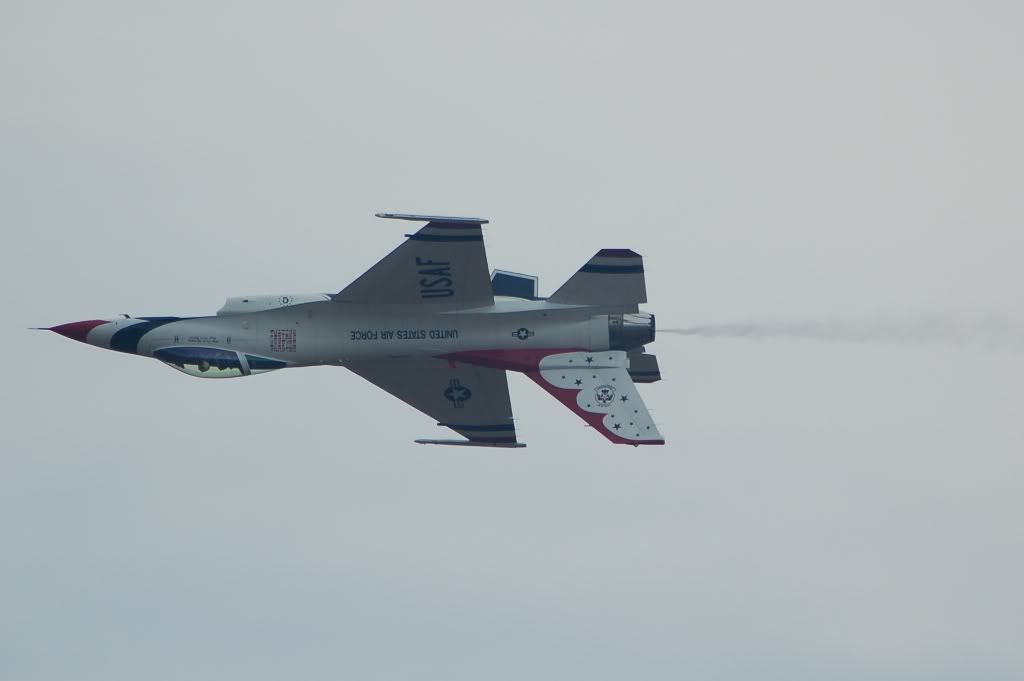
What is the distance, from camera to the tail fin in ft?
174

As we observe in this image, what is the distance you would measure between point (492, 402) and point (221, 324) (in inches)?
273

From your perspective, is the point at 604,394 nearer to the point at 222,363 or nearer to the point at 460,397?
the point at 460,397

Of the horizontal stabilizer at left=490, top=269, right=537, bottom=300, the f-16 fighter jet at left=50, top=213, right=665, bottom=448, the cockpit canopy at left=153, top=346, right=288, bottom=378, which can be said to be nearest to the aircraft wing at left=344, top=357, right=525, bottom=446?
the f-16 fighter jet at left=50, top=213, right=665, bottom=448

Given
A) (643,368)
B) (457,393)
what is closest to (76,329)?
(457,393)

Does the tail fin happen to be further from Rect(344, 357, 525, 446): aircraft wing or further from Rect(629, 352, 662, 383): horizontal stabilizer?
Rect(344, 357, 525, 446): aircraft wing

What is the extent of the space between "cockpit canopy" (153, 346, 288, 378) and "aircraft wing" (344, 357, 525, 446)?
2.57 metres

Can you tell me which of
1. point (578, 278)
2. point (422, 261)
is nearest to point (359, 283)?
point (422, 261)

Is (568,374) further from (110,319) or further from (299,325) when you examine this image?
(110,319)

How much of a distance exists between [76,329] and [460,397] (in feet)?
31.3

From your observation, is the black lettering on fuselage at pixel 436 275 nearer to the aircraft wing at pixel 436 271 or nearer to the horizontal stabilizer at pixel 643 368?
the aircraft wing at pixel 436 271

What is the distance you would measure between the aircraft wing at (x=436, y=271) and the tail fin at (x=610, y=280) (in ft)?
6.99

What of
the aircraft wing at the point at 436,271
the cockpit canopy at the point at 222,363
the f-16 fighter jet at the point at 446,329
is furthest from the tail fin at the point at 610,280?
the cockpit canopy at the point at 222,363

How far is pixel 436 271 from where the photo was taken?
175 feet

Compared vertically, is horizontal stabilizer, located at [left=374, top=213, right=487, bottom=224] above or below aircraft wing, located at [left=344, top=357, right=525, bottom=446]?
above
